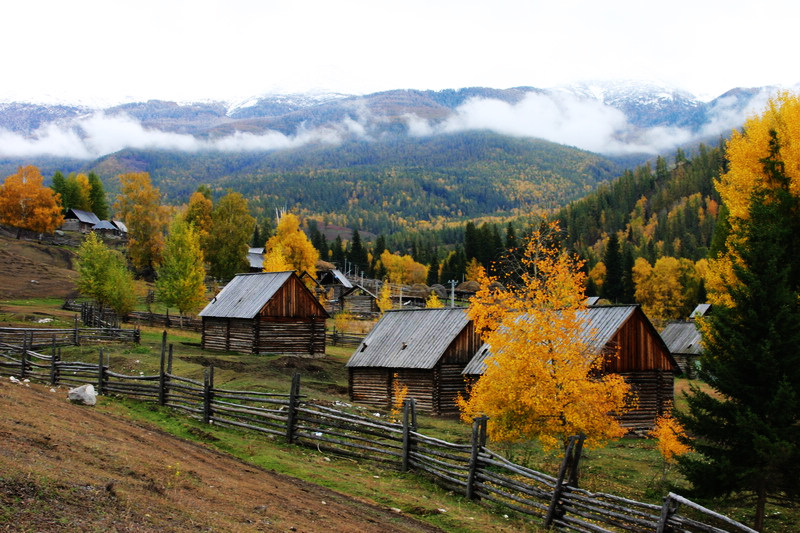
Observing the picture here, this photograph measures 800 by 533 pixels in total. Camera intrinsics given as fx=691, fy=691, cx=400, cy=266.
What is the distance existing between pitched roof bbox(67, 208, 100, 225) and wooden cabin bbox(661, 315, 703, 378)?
94.9 meters

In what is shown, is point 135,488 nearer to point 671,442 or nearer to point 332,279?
point 671,442

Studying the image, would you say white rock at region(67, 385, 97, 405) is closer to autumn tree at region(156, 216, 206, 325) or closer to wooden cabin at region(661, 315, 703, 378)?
autumn tree at region(156, 216, 206, 325)

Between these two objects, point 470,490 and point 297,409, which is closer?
point 470,490

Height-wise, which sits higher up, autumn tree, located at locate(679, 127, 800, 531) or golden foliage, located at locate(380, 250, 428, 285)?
golden foliage, located at locate(380, 250, 428, 285)

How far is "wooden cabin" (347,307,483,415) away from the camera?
3909 cm

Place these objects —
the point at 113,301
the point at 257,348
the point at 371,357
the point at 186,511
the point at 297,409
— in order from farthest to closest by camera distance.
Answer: the point at 113,301 < the point at 257,348 < the point at 371,357 < the point at 297,409 < the point at 186,511

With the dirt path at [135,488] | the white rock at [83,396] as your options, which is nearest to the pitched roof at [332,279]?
the white rock at [83,396]

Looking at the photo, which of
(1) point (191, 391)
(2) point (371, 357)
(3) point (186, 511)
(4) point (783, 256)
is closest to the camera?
(3) point (186, 511)

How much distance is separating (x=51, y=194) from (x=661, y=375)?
295 feet

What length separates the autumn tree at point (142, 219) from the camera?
86.2m

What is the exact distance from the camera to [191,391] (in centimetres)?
2678

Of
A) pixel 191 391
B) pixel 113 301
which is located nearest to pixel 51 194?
pixel 113 301

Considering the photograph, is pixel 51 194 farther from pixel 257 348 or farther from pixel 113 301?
pixel 257 348

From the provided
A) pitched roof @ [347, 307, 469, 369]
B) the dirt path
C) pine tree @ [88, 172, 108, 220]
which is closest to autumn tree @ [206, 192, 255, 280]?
pitched roof @ [347, 307, 469, 369]
